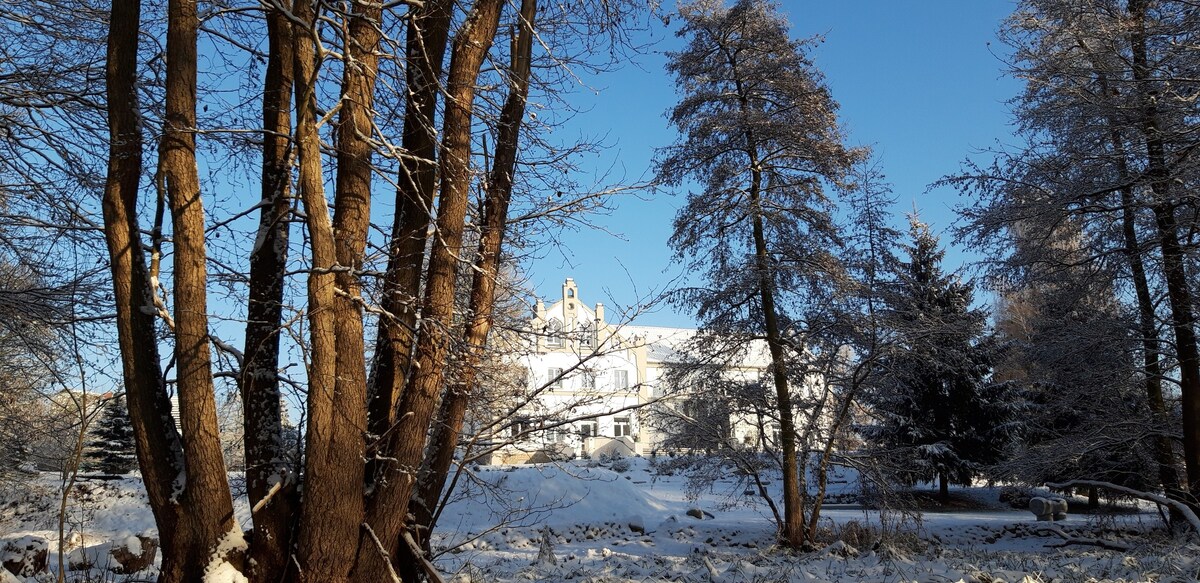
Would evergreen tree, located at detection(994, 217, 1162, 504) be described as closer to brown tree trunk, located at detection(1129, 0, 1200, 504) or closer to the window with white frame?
brown tree trunk, located at detection(1129, 0, 1200, 504)

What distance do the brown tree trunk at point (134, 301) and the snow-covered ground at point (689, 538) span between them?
1.64 metres

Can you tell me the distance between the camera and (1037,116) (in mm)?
11961

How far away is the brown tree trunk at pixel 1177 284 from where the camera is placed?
10859 millimetres

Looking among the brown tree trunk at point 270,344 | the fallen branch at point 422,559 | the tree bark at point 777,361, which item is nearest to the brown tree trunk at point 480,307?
the fallen branch at point 422,559

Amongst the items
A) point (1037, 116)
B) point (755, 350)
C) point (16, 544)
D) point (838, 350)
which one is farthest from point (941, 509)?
point (16, 544)

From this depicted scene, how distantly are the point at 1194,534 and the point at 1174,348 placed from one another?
4533mm

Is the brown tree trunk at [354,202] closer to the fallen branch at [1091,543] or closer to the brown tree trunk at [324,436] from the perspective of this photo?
the brown tree trunk at [324,436]

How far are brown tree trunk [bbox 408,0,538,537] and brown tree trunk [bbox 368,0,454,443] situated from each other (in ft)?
1.11

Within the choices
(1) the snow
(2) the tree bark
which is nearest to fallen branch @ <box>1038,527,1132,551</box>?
(2) the tree bark

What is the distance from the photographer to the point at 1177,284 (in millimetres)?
11703

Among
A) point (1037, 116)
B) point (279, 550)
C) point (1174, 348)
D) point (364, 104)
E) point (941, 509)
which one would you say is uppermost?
point (1037, 116)

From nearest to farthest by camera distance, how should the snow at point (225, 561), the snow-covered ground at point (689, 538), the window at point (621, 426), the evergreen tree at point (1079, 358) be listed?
the snow at point (225, 561)
the snow-covered ground at point (689, 538)
the evergreen tree at point (1079, 358)
the window at point (621, 426)

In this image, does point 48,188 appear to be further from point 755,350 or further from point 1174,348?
point 1174,348

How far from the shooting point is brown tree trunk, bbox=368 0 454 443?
4973 millimetres
